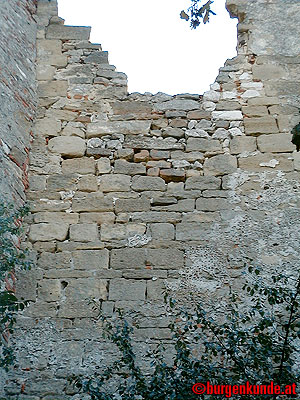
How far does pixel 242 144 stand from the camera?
5547 millimetres

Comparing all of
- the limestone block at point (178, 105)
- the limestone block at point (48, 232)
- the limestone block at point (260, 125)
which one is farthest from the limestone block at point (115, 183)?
the limestone block at point (260, 125)

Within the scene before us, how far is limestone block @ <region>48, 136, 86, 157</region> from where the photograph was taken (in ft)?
18.3

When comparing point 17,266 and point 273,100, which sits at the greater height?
point 273,100

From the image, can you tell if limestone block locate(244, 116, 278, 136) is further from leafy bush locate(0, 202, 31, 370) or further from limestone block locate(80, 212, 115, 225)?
leafy bush locate(0, 202, 31, 370)

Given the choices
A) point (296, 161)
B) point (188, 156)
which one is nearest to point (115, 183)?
point (188, 156)

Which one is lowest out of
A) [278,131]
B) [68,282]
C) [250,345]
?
[250,345]

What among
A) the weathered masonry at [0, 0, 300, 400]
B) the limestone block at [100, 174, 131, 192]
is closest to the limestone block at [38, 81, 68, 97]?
the weathered masonry at [0, 0, 300, 400]

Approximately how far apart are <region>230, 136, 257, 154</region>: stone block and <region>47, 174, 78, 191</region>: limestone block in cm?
130

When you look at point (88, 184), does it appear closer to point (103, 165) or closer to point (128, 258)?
point (103, 165)

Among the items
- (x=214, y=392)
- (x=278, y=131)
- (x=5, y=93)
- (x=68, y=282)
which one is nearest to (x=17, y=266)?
(x=68, y=282)

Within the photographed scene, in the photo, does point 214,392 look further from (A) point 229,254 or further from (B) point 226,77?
(B) point 226,77

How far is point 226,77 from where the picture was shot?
5.92m

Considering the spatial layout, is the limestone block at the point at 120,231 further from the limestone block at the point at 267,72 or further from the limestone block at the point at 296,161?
the limestone block at the point at 267,72

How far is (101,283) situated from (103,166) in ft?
3.41
